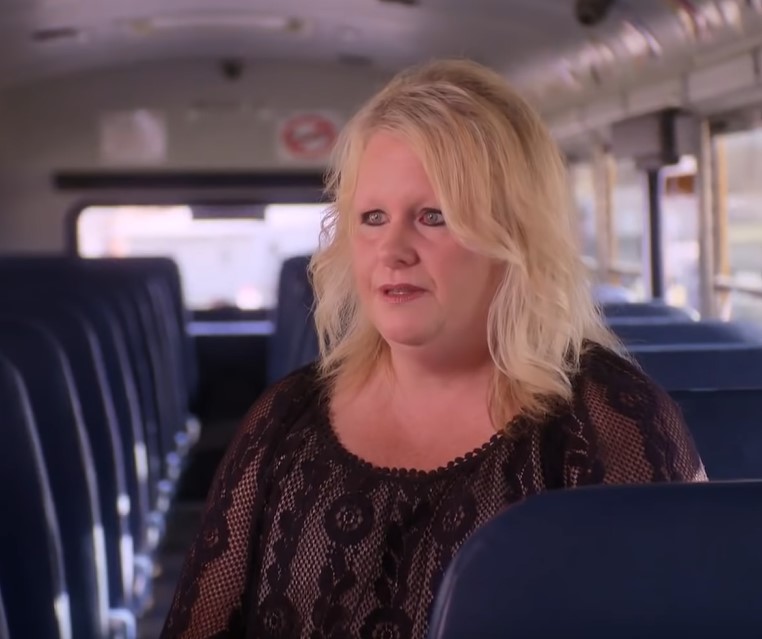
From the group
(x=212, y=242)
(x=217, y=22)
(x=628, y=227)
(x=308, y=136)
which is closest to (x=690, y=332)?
(x=628, y=227)

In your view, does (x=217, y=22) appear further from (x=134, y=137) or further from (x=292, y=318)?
(x=292, y=318)

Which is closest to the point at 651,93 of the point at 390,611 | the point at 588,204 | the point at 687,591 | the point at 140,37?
the point at 588,204

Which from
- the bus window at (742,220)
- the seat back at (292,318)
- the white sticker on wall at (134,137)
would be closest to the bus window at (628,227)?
the bus window at (742,220)

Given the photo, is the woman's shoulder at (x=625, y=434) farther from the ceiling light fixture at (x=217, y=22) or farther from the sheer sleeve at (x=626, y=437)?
the ceiling light fixture at (x=217, y=22)

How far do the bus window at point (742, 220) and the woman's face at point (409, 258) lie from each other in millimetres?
2531

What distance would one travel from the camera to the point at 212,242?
705 cm

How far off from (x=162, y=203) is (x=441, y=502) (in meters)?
6.22

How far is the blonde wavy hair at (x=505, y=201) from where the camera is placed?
1535 millimetres

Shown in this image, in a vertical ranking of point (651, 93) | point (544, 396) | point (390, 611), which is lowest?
point (390, 611)

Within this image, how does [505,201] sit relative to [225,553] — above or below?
above

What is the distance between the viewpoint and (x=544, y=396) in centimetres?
160

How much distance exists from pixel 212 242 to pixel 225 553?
548 centimetres

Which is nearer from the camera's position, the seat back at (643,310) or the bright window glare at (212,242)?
the seat back at (643,310)

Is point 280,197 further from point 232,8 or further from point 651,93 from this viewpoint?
point 651,93
